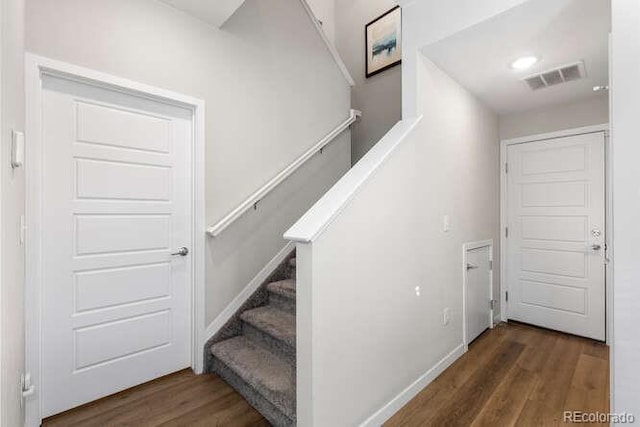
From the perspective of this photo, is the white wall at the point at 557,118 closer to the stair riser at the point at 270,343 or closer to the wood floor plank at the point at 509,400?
the wood floor plank at the point at 509,400

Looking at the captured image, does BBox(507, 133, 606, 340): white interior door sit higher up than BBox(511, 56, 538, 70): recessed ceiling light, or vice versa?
BBox(511, 56, 538, 70): recessed ceiling light

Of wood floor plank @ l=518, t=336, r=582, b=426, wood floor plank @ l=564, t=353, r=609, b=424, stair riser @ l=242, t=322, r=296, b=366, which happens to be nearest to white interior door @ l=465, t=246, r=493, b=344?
wood floor plank @ l=518, t=336, r=582, b=426

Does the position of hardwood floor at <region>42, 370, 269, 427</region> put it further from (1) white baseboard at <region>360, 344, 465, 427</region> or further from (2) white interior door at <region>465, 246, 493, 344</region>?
(2) white interior door at <region>465, 246, 493, 344</region>

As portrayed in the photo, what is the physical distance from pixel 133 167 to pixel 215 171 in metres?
0.53

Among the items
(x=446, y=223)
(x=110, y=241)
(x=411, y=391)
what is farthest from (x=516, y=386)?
(x=110, y=241)

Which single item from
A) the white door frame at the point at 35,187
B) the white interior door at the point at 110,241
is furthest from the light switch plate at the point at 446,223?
the white door frame at the point at 35,187

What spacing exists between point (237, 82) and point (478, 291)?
285 centimetres

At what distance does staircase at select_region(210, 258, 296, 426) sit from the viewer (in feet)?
5.66

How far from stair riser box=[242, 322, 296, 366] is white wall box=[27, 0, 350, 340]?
28 centimetres

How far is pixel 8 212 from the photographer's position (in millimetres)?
885

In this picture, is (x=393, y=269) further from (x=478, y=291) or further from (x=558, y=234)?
(x=558, y=234)

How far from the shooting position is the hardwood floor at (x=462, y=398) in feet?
5.76

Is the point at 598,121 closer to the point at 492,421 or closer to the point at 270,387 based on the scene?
the point at 492,421

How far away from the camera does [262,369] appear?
1.93 metres
